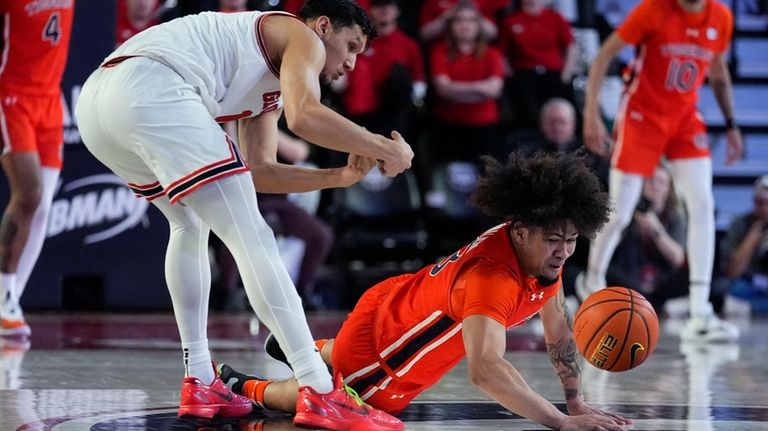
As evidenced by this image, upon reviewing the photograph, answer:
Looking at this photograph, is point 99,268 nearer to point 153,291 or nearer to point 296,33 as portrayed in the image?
point 153,291

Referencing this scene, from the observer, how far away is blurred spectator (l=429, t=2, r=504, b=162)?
9.60 meters

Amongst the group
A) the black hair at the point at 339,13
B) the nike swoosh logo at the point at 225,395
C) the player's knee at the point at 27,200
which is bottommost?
the player's knee at the point at 27,200

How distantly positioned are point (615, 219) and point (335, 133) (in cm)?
408

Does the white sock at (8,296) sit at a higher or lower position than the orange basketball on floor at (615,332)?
lower

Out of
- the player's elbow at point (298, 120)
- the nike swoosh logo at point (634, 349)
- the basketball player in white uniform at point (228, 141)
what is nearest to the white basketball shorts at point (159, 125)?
the basketball player in white uniform at point (228, 141)

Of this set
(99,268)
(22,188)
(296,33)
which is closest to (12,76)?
(22,188)

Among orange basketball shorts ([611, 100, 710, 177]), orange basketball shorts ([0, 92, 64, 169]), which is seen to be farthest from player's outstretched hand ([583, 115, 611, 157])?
orange basketball shorts ([0, 92, 64, 169])

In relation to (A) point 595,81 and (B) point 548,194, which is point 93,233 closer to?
(A) point 595,81

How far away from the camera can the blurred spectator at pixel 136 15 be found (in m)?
8.98

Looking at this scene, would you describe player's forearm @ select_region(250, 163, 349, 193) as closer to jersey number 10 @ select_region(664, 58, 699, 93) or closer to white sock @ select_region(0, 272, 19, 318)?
white sock @ select_region(0, 272, 19, 318)

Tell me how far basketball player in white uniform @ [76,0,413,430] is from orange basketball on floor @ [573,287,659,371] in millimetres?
729

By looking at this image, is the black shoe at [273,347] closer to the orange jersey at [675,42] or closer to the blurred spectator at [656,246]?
the orange jersey at [675,42]

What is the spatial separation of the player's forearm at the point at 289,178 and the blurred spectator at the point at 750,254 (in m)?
6.02

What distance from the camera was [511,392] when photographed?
3.37 meters
